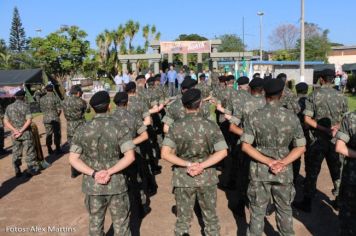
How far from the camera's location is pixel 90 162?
13.2 ft

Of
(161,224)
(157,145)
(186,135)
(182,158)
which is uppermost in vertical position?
(186,135)

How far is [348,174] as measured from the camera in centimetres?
395

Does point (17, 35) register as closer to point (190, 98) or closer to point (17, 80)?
point (17, 80)

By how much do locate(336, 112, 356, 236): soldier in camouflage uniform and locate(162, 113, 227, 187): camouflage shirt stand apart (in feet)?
4.35

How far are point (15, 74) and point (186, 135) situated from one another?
67.7ft

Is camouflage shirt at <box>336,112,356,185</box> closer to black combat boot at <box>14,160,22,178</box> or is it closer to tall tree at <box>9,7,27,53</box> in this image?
black combat boot at <box>14,160,22,178</box>

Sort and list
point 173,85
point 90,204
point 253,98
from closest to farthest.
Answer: point 90,204, point 253,98, point 173,85

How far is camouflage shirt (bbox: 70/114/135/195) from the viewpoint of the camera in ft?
12.9

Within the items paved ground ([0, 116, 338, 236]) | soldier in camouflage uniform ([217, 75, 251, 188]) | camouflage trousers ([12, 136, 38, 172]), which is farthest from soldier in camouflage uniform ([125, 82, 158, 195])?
camouflage trousers ([12, 136, 38, 172])

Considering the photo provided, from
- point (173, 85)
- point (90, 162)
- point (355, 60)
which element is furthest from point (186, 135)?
point (355, 60)

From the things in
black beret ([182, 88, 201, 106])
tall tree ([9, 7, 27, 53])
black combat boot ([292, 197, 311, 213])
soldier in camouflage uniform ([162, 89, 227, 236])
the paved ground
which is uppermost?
tall tree ([9, 7, 27, 53])

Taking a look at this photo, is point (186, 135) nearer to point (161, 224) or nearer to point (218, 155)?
point (218, 155)

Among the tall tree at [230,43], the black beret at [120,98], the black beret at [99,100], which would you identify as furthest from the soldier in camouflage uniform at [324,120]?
the tall tree at [230,43]

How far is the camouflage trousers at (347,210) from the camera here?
396 centimetres
